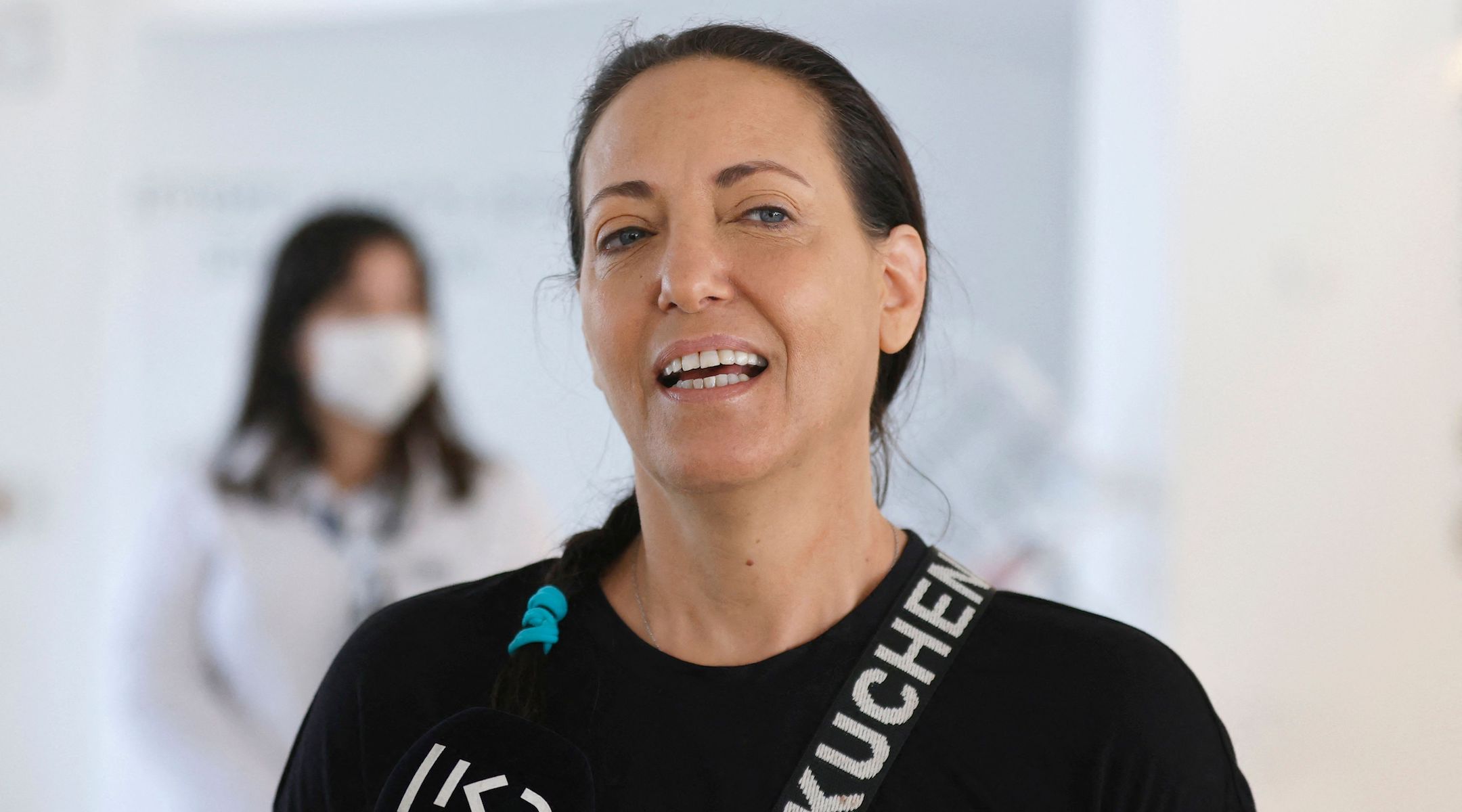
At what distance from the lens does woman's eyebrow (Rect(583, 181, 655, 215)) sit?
1172mm

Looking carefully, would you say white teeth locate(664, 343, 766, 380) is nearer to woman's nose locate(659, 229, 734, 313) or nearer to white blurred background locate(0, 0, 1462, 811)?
woman's nose locate(659, 229, 734, 313)

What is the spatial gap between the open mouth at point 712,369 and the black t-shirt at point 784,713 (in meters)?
0.24

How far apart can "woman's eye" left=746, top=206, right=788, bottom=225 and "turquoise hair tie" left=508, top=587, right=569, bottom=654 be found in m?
0.38

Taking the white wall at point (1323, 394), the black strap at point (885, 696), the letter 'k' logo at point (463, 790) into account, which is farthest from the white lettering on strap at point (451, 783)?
the white wall at point (1323, 394)

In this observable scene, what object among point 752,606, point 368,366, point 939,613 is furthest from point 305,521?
point 939,613

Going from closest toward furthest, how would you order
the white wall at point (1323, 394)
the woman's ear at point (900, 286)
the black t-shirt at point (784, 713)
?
the black t-shirt at point (784, 713), the woman's ear at point (900, 286), the white wall at point (1323, 394)

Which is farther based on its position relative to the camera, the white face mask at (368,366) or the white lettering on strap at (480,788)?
the white face mask at (368,366)

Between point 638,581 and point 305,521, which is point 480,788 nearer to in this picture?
point 638,581

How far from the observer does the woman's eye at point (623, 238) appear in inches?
47.0

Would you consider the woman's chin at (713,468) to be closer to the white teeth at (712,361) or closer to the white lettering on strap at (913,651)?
the white teeth at (712,361)

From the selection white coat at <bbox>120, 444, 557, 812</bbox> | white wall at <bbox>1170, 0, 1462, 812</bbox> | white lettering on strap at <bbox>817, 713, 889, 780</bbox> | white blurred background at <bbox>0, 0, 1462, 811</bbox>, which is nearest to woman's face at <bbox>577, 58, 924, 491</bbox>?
white lettering on strap at <bbox>817, 713, 889, 780</bbox>

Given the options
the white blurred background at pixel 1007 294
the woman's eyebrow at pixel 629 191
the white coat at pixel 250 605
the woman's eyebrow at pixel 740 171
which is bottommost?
the white coat at pixel 250 605

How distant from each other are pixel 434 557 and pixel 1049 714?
1670 millimetres

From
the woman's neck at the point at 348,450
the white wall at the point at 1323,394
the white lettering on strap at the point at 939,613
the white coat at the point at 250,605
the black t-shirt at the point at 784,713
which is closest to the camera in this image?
the black t-shirt at the point at 784,713
